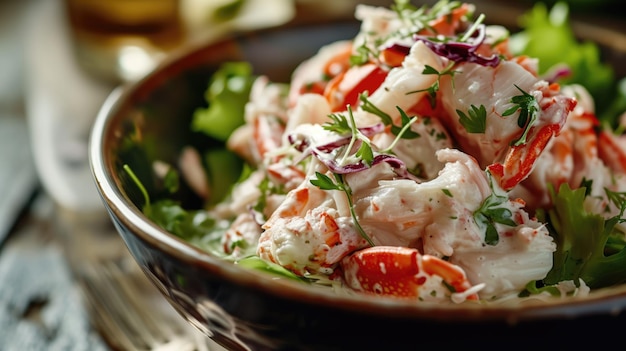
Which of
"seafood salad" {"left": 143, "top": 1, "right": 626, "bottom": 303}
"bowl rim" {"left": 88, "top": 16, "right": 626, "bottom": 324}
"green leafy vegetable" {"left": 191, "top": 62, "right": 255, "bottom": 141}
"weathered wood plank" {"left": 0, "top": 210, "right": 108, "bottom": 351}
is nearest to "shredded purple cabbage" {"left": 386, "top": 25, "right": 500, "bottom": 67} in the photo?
"seafood salad" {"left": 143, "top": 1, "right": 626, "bottom": 303}

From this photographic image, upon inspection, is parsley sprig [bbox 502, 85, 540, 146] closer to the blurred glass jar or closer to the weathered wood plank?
the weathered wood plank

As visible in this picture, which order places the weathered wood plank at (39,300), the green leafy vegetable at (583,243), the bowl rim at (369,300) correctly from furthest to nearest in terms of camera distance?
the weathered wood plank at (39,300) < the green leafy vegetable at (583,243) < the bowl rim at (369,300)

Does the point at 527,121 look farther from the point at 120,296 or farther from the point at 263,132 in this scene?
the point at 120,296

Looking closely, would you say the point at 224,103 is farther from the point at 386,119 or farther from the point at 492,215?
the point at 492,215

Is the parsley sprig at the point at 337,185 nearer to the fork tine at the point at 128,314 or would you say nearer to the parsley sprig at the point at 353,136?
the parsley sprig at the point at 353,136

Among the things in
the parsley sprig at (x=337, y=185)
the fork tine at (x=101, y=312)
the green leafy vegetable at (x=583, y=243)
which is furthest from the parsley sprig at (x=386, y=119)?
the fork tine at (x=101, y=312)

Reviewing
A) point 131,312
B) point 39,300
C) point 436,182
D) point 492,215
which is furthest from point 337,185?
point 39,300
